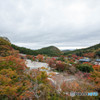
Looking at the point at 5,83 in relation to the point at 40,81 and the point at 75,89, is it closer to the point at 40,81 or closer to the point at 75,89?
the point at 40,81

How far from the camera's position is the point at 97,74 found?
466 cm

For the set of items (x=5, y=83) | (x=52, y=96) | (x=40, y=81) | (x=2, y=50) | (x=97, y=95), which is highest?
(x=2, y=50)

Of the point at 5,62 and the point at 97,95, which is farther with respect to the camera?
the point at 5,62

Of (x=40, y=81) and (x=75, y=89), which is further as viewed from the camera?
(x=40, y=81)

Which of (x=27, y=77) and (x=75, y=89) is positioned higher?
(x=27, y=77)

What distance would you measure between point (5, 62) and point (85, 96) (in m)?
4.96

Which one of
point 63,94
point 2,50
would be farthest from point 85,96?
point 2,50

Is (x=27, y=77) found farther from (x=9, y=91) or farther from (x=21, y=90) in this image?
(x=9, y=91)

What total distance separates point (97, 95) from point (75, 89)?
1267 millimetres

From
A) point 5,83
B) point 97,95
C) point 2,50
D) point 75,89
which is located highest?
point 2,50

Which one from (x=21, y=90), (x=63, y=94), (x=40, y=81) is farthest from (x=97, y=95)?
(x=21, y=90)

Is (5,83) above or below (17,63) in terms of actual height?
below

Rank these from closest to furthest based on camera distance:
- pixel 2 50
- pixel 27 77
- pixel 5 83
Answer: pixel 5 83 < pixel 27 77 < pixel 2 50

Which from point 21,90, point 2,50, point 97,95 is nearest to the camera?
point 21,90
